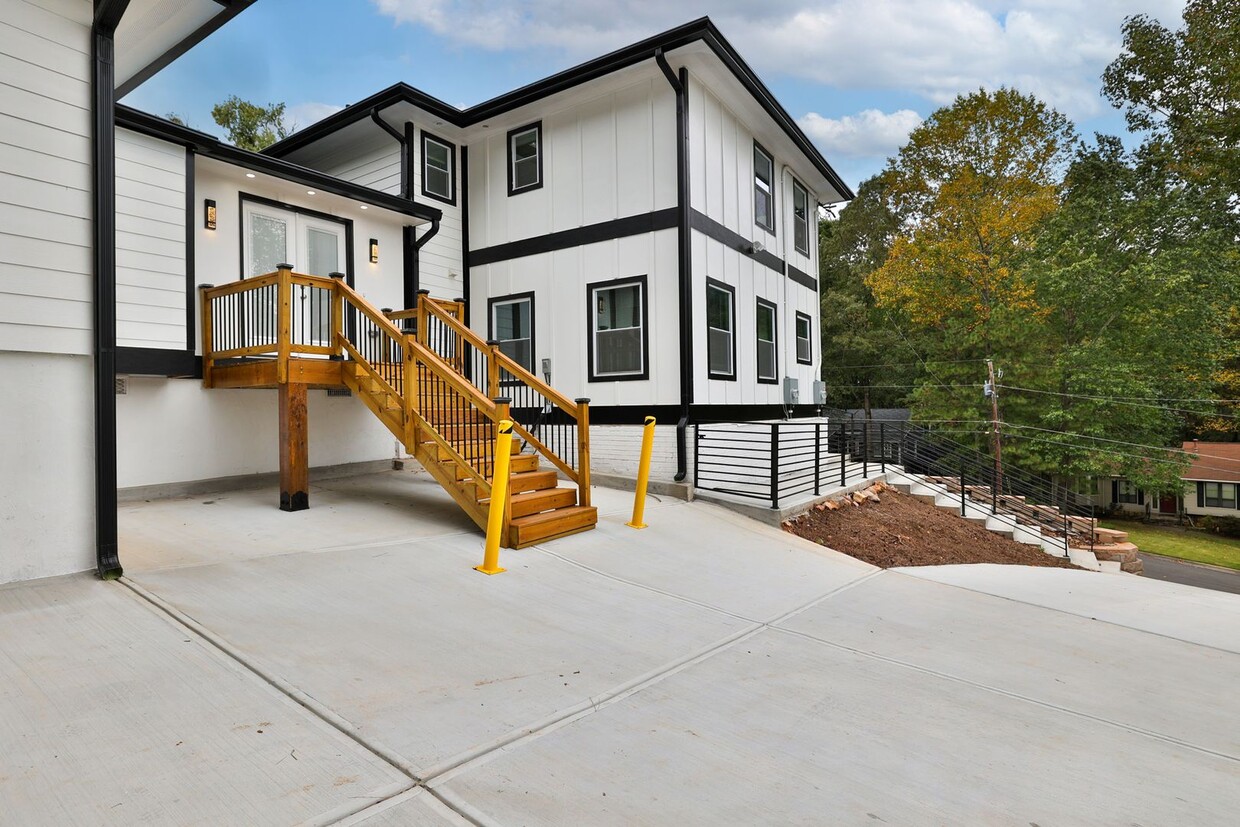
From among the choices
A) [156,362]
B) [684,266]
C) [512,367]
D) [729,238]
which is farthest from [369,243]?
[729,238]

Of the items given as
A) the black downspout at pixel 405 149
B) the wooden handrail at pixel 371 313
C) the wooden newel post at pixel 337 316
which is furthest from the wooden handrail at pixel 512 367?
the black downspout at pixel 405 149

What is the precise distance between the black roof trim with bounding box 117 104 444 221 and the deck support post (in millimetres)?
3507

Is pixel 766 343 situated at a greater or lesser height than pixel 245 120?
lesser

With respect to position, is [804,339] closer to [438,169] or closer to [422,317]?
[438,169]

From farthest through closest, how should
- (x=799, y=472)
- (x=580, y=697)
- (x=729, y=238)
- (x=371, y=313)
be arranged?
(x=729, y=238) → (x=799, y=472) → (x=371, y=313) → (x=580, y=697)

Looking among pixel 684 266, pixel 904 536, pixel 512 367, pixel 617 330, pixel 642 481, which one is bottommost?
pixel 904 536

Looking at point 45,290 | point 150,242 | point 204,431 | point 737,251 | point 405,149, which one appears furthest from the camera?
point 405,149

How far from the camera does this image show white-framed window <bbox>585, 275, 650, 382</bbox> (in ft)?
29.3

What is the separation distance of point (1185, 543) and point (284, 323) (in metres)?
27.1

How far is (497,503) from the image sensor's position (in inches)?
190

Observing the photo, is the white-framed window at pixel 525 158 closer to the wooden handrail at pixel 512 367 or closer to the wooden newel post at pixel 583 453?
the wooden handrail at pixel 512 367

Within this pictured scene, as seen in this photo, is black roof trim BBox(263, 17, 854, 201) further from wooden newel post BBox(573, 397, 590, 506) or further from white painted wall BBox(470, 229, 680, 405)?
wooden newel post BBox(573, 397, 590, 506)

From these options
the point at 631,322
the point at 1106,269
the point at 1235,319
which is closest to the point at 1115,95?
the point at 1106,269

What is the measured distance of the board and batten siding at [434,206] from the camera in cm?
1046
